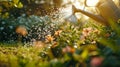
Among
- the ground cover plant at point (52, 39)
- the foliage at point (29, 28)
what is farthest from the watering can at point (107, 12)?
the foliage at point (29, 28)

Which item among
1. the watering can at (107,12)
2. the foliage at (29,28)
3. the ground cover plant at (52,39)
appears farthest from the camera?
the foliage at (29,28)

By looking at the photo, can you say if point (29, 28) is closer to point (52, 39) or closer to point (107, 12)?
point (107, 12)

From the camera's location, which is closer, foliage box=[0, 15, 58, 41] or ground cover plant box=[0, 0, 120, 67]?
ground cover plant box=[0, 0, 120, 67]

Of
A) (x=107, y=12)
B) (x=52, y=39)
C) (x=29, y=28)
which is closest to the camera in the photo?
(x=52, y=39)

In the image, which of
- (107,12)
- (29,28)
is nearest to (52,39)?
(107,12)

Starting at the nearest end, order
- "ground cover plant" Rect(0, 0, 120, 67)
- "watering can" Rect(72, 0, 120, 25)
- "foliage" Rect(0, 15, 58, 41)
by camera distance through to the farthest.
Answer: "ground cover plant" Rect(0, 0, 120, 67), "watering can" Rect(72, 0, 120, 25), "foliage" Rect(0, 15, 58, 41)

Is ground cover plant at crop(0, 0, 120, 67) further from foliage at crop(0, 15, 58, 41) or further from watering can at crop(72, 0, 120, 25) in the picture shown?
watering can at crop(72, 0, 120, 25)

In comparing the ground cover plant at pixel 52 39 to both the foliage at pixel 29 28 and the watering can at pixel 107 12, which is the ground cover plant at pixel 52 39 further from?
the watering can at pixel 107 12

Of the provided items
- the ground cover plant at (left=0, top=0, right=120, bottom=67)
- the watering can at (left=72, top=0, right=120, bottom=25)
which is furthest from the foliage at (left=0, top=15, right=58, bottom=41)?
the watering can at (left=72, top=0, right=120, bottom=25)

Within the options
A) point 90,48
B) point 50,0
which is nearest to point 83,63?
point 90,48

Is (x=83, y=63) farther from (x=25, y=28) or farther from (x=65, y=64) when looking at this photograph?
(x=25, y=28)

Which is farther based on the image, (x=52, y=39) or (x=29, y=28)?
(x=29, y=28)
